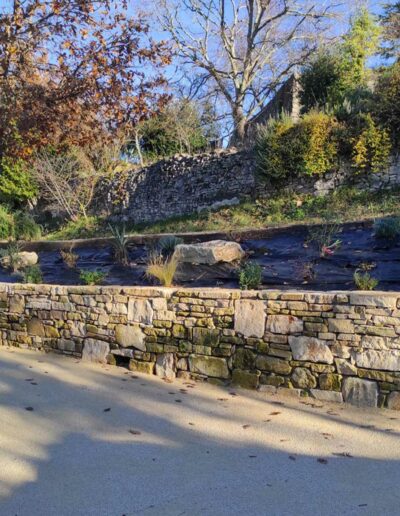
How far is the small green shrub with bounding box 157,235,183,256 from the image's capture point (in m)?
8.18

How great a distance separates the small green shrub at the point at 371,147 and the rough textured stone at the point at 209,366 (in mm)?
7433

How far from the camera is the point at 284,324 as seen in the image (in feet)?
15.5

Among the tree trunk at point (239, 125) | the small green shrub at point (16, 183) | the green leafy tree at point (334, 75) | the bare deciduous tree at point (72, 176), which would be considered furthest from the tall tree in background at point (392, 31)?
the small green shrub at point (16, 183)

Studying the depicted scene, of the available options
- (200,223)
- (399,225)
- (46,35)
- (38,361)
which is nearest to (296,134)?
(200,223)

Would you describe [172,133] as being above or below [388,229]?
above

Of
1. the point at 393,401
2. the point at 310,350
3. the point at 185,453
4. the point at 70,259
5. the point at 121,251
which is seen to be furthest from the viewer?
the point at 70,259

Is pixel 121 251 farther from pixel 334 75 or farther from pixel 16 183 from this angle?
pixel 16 183

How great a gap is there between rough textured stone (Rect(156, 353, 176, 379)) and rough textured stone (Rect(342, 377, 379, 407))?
6.21 feet

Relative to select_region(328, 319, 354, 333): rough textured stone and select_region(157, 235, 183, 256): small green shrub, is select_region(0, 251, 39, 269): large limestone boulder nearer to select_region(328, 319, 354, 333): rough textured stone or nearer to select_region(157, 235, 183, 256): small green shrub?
select_region(157, 235, 183, 256): small green shrub

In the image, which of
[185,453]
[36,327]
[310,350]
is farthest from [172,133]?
[185,453]

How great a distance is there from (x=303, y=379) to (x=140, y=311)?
2.08m

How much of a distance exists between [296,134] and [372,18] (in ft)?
34.0

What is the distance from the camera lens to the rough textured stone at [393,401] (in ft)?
13.7

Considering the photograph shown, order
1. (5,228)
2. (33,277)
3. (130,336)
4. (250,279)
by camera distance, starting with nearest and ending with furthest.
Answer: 1. (130,336)
2. (250,279)
3. (33,277)
4. (5,228)
